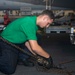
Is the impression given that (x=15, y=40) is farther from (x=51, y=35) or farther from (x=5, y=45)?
(x=51, y=35)

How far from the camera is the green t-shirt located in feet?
13.0

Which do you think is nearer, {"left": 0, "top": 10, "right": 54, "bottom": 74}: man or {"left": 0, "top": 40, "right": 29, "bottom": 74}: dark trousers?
{"left": 0, "top": 10, "right": 54, "bottom": 74}: man

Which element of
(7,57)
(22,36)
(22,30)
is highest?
(22,30)

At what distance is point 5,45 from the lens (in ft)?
14.8

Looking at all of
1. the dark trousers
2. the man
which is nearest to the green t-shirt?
the man

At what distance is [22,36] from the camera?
4.32 meters

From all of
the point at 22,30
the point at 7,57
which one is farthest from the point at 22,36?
the point at 7,57

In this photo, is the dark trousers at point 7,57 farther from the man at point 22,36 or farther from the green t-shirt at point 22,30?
the green t-shirt at point 22,30

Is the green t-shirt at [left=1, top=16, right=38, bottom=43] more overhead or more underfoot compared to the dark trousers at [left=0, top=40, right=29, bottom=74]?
more overhead

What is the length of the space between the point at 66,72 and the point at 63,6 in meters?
5.64

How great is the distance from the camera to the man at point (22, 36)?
13.0 feet

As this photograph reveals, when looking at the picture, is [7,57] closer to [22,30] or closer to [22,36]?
[22,36]

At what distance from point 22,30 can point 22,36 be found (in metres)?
0.20

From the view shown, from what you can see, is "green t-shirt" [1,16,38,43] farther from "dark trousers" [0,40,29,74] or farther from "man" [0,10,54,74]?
"dark trousers" [0,40,29,74]
